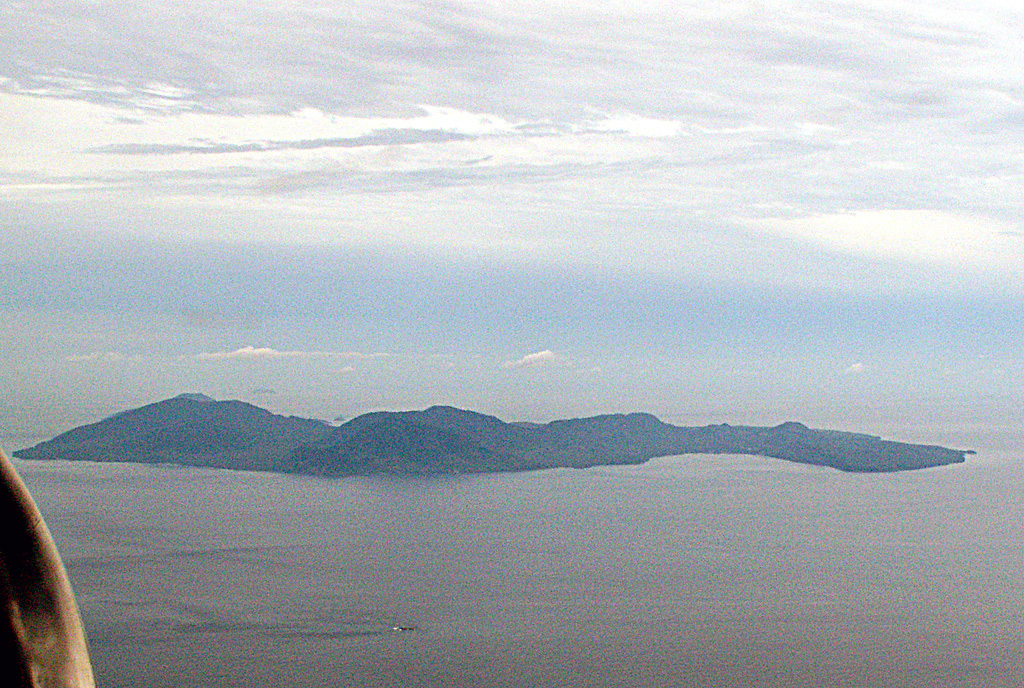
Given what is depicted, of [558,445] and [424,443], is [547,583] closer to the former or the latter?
[424,443]

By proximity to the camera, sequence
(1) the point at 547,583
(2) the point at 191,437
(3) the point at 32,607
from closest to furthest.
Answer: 1. (3) the point at 32,607
2. (1) the point at 547,583
3. (2) the point at 191,437

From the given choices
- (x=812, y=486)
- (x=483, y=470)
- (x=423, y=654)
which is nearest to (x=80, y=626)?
(x=423, y=654)

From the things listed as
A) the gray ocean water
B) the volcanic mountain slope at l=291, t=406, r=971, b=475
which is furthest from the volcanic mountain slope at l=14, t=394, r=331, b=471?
the gray ocean water

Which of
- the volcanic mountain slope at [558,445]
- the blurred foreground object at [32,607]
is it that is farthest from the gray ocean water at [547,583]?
the blurred foreground object at [32,607]

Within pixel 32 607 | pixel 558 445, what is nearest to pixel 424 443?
pixel 558 445

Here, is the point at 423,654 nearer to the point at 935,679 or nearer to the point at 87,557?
the point at 935,679

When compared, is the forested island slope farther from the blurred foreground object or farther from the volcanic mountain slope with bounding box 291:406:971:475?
the blurred foreground object
